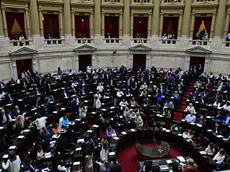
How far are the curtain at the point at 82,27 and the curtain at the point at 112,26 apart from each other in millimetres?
2247

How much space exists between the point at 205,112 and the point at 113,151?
23.8 feet

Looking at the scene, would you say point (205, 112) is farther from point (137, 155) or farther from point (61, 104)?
point (61, 104)

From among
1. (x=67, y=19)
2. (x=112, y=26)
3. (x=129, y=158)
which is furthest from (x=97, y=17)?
(x=129, y=158)

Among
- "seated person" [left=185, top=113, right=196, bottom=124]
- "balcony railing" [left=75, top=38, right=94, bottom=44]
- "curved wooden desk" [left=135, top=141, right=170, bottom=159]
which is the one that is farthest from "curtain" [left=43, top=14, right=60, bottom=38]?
"curved wooden desk" [left=135, top=141, right=170, bottom=159]

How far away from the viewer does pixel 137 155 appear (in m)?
10.3

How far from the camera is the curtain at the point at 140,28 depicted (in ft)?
79.8

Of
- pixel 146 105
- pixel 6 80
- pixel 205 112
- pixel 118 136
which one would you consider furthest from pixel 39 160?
pixel 6 80

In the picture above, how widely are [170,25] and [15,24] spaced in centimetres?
1646

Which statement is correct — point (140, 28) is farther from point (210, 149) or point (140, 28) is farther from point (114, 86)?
point (210, 149)

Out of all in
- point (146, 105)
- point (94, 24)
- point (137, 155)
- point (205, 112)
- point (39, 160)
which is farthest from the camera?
point (94, 24)

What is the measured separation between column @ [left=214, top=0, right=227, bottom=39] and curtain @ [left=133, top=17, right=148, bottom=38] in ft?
24.8

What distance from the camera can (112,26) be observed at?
24578mm

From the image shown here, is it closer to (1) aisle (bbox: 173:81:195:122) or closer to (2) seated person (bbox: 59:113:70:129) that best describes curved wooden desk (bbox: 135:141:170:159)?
(2) seated person (bbox: 59:113:70:129)

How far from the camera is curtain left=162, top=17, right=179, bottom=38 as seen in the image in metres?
23.7
